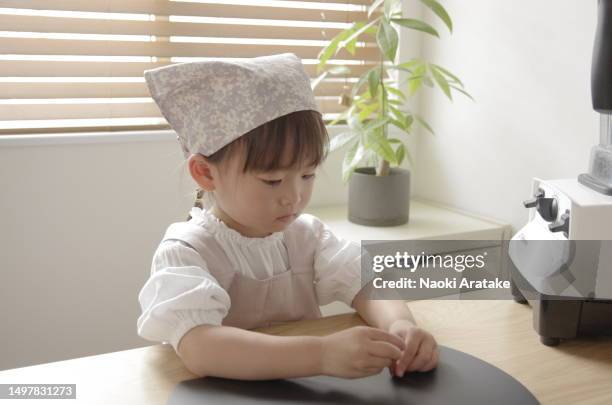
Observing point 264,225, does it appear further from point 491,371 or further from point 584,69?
point 584,69

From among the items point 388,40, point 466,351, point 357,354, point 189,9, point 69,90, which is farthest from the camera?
point 189,9

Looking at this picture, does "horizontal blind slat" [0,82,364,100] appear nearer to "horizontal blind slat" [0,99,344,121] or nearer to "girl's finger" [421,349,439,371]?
"horizontal blind slat" [0,99,344,121]

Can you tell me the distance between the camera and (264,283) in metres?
0.99

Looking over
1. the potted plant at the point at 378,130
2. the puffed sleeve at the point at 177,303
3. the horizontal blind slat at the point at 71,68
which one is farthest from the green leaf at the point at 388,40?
the puffed sleeve at the point at 177,303

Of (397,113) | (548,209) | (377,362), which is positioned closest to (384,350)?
(377,362)

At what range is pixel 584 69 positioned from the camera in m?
1.55

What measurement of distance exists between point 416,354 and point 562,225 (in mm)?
311

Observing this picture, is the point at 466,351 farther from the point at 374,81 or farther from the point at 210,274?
the point at 374,81

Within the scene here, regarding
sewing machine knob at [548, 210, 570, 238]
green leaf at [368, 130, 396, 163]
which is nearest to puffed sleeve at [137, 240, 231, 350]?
sewing machine knob at [548, 210, 570, 238]

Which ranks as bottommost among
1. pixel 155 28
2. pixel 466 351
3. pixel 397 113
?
pixel 466 351

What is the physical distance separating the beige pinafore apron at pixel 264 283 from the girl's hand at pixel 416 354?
10.2 inches

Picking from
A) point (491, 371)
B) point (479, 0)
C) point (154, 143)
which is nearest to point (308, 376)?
point (491, 371)

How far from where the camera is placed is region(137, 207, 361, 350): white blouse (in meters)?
0.80

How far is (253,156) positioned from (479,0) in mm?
1271
